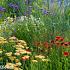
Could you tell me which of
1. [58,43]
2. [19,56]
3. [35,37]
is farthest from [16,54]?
[35,37]

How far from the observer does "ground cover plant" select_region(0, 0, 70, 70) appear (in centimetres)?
413

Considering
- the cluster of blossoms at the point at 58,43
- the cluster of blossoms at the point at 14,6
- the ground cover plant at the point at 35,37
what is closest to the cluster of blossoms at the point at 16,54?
the ground cover plant at the point at 35,37

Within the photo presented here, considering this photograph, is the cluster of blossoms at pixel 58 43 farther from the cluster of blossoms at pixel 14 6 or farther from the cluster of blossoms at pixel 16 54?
the cluster of blossoms at pixel 14 6

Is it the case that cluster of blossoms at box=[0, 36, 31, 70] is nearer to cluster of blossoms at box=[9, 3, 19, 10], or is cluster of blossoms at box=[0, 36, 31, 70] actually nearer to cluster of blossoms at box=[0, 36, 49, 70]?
cluster of blossoms at box=[0, 36, 49, 70]

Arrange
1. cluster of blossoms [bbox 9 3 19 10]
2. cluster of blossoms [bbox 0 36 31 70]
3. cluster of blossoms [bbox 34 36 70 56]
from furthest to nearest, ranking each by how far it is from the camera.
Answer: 1. cluster of blossoms [bbox 9 3 19 10]
2. cluster of blossoms [bbox 34 36 70 56]
3. cluster of blossoms [bbox 0 36 31 70]

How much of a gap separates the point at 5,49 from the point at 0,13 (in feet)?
8.34

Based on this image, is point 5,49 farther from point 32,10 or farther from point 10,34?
point 32,10

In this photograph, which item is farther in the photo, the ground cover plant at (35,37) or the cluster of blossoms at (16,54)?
the ground cover plant at (35,37)

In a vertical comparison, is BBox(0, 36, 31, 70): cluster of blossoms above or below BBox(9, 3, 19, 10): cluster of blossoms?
below

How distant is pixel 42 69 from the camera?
13.3 feet

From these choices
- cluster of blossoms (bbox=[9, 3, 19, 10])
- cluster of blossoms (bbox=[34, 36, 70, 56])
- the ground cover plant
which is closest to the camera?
the ground cover plant

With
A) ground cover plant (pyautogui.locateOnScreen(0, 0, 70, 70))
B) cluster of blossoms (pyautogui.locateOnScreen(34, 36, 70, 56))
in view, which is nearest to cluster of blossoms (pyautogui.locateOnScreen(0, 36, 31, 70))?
ground cover plant (pyautogui.locateOnScreen(0, 0, 70, 70))

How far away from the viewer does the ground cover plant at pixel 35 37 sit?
4.13 meters

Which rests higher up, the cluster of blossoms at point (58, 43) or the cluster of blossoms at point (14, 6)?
the cluster of blossoms at point (14, 6)
